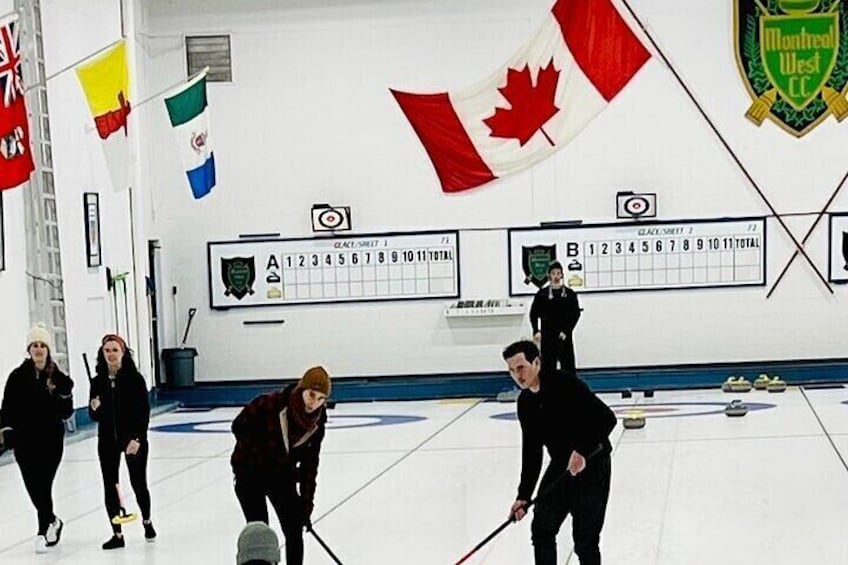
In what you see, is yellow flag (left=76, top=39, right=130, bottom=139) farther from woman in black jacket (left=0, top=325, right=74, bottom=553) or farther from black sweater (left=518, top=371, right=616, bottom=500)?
black sweater (left=518, top=371, right=616, bottom=500)

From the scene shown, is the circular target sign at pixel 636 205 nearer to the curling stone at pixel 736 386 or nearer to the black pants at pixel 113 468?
the curling stone at pixel 736 386

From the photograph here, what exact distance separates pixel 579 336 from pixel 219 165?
5.89 m

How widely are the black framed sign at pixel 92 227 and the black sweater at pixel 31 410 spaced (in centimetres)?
675

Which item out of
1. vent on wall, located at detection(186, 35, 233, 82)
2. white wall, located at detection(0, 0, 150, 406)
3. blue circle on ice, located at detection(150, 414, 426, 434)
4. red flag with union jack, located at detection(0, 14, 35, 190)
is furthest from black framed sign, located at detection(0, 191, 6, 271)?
vent on wall, located at detection(186, 35, 233, 82)

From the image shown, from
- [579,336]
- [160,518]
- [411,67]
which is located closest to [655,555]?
[160,518]

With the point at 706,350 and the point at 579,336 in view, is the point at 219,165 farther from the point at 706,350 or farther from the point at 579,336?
the point at 706,350

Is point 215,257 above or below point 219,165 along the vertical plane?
below

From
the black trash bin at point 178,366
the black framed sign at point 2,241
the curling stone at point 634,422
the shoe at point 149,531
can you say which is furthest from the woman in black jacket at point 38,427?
the black trash bin at point 178,366

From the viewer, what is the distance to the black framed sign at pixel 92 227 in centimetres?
1575

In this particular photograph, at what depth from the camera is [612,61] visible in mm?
17734

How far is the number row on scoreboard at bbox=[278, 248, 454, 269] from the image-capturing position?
1828 centimetres

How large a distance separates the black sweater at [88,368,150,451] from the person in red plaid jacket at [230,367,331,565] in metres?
2.60

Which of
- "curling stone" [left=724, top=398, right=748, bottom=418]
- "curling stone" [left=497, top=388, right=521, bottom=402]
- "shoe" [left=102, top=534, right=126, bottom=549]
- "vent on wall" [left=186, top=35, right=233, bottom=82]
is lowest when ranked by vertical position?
"curling stone" [left=497, top=388, right=521, bottom=402]

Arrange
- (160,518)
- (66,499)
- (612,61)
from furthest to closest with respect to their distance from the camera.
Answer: (612,61)
(66,499)
(160,518)
